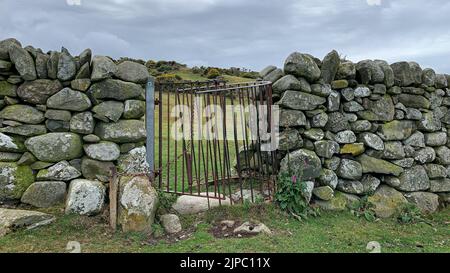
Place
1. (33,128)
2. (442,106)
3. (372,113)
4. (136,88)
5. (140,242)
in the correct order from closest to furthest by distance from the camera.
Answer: (140,242) < (33,128) < (136,88) < (372,113) < (442,106)

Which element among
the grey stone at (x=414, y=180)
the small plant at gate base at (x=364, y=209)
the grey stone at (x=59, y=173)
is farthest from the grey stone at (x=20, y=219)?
the grey stone at (x=414, y=180)

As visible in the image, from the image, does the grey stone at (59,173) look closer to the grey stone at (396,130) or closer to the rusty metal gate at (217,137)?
the rusty metal gate at (217,137)

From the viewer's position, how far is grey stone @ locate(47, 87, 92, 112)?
492cm

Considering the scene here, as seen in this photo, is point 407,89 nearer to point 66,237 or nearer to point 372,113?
point 372,113

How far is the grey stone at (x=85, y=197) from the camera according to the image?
481 centimetres

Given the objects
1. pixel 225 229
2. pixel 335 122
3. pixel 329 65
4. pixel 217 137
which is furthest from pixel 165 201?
pixel 329 65

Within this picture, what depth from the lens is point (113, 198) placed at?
473 centimetres

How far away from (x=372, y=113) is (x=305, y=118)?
1.50 meters

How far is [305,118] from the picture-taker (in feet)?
19.4

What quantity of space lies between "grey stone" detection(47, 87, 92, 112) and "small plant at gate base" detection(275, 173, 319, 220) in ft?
10.8

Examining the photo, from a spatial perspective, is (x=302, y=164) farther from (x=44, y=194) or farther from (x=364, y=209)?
(x=44, y=194)

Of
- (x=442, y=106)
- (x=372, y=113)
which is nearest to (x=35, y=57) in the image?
(x=372, y=113)

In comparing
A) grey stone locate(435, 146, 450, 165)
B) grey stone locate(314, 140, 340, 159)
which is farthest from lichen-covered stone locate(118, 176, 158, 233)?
grey stone locate(435, 146, 450, 165)

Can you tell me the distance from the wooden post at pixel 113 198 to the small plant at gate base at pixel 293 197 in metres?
2.52
